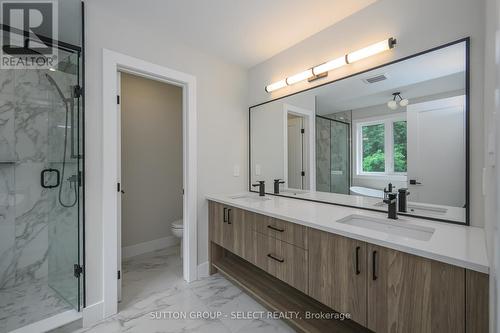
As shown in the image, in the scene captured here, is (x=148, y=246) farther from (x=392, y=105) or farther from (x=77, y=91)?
(x=392, y=105)

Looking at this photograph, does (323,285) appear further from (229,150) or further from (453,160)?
(229,150)

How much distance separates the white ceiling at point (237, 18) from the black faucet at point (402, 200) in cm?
140

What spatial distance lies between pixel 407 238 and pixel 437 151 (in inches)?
27.4

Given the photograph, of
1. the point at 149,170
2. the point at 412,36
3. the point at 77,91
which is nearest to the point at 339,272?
the point at 412,36

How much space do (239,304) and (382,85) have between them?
211 centimetres

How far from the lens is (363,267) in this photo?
3.86 ft

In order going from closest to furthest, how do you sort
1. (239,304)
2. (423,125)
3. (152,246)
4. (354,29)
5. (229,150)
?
(423,125) → (354,29) → (239,304) → (229,150) → (152,246)

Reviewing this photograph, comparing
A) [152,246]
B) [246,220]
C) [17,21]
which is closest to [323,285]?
[246,220]

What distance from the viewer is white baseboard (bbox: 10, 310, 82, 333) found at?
1.54m

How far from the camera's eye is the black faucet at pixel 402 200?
1.51 m

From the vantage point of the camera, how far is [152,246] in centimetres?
313

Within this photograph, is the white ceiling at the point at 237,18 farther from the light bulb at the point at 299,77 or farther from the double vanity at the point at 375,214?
the double vanity at the point at 375,214

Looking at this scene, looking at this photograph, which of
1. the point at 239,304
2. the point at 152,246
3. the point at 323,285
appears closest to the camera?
the point at 323,285

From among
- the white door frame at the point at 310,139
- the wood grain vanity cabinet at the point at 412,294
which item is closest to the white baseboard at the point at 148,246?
the white door frame at the point at 310,139
